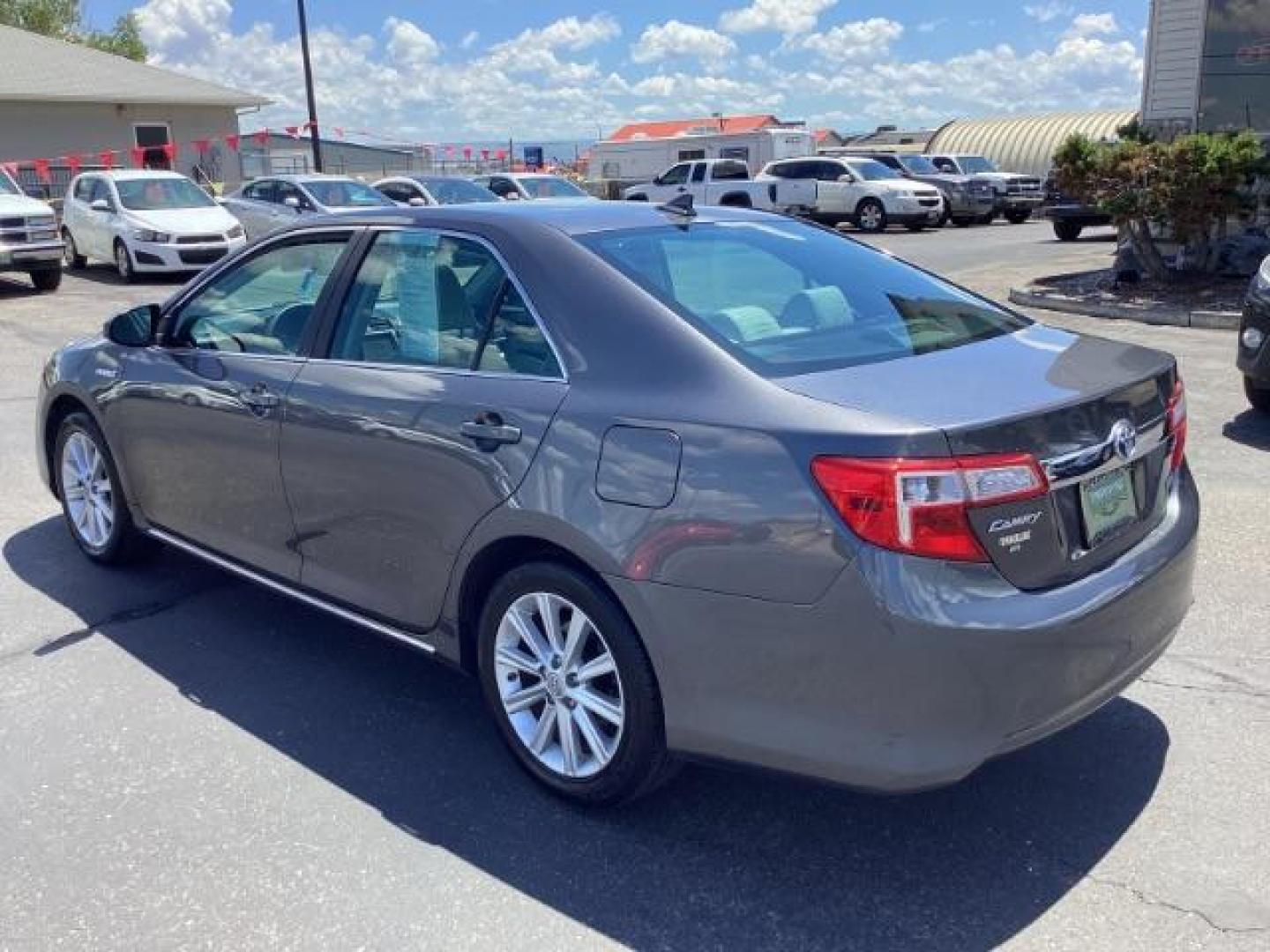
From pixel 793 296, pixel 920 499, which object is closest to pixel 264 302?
pixel 793 296

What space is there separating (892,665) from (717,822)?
897 mm

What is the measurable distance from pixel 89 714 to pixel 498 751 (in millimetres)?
1419

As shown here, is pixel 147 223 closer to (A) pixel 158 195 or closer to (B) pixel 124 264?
(B) pixel 124 264

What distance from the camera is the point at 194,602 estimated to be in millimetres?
4953

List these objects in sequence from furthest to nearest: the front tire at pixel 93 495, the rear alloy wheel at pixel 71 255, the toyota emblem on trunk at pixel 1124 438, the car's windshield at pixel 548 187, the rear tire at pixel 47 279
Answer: the car's windshield at pixel 548 187
the rear alloy wheel at pixel 71 255
the rear tire at pixel 47 279
the front tire at pixel 93 495
the toyota emblem on trunk at pixel 1124 438

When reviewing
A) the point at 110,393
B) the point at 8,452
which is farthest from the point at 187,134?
the point at 110,393

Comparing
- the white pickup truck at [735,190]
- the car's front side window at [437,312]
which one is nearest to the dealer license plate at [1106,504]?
the car's front side window at [437,312]

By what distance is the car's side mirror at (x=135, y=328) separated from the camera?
4.73m

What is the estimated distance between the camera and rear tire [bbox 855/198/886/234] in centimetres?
2639

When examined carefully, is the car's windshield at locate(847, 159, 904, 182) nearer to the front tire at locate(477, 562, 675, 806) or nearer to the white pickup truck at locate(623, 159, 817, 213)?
the white pickup truck at locate(623, 159, 817, 213)

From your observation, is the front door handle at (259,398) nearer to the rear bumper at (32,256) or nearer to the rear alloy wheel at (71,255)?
the rear bumper at (32,256)

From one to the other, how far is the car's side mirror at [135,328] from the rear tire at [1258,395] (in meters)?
6.10

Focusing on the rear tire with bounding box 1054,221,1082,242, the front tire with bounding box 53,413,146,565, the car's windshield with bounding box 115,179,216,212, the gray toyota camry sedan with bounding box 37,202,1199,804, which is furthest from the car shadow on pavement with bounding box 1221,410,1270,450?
the rear tire with bounding box 1054,221,1082,242

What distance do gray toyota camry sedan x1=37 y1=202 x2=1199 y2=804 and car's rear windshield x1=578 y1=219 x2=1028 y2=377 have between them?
1cm
